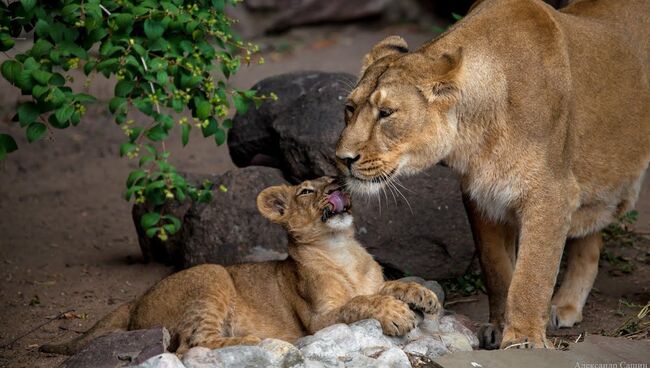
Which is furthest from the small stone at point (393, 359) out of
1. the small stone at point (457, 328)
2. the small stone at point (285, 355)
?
the small stone at point (457, 328)

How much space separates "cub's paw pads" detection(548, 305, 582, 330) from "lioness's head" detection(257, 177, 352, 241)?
1717 mm

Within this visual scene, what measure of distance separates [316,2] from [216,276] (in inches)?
378

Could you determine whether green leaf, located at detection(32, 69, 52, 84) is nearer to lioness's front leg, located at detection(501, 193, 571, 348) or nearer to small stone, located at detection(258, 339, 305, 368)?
small stone, located at detection(258, 339, 305, 368)

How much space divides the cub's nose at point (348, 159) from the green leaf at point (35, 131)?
5.55ft

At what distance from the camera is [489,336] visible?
6141mm

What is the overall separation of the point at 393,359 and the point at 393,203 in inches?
109

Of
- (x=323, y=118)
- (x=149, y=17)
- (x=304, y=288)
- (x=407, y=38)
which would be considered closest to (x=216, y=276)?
(x=304, y=288)

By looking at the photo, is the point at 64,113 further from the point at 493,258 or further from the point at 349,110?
the point at 493,258

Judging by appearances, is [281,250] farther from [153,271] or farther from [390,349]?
[390,349]

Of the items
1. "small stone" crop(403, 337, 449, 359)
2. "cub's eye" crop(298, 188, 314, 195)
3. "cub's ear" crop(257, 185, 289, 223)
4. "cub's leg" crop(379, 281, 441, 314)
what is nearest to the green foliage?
"cub's ear" crop(257, 185, 289, 223)

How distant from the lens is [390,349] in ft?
16.8

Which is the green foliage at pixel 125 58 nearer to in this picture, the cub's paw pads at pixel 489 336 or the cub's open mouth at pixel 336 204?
the cub's open mouth at pixel 336 204

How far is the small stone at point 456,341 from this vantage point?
5484 millimetres

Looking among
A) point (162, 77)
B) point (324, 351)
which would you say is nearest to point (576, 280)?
point (324, 351)
